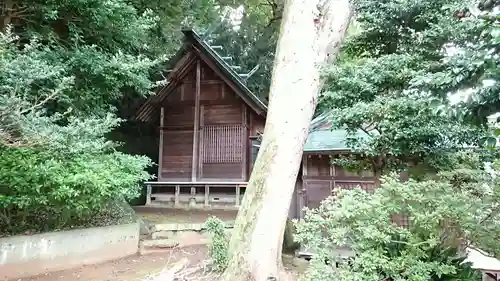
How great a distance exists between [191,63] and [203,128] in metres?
2.10

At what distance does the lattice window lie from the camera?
1095cm

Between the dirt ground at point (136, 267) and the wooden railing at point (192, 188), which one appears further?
the wooden railing at point (192, 188)

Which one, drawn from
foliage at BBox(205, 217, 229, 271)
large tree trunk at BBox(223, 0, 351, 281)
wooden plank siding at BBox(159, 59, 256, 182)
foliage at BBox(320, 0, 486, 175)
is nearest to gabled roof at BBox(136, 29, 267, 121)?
wooden plank siding at BBox(159, 59, 256, 182)

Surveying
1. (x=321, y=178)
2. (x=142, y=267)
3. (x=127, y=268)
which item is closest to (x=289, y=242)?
(x=321, y=178)

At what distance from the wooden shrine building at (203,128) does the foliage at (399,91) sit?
4708 millimetres

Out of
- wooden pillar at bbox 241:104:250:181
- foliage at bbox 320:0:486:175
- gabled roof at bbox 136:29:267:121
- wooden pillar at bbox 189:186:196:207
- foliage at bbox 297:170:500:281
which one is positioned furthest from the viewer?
wooden pillar at bbox 189:186:196:207

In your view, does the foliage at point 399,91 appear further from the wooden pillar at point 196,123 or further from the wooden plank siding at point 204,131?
the wooden pillar at point 196,123

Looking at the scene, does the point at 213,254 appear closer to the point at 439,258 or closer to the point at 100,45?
the point at 439,258

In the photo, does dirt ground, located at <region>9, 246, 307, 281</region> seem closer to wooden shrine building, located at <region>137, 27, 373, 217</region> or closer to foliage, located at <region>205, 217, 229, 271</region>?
foliage, located at <region>205, 217, 229, 271</region>

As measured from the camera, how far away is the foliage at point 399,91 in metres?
4.89

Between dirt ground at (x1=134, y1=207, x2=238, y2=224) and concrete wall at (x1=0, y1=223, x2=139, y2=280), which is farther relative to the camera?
dirt ground at (x1=134, y1=207, x2=238, y2=224)

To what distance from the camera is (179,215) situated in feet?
31.7

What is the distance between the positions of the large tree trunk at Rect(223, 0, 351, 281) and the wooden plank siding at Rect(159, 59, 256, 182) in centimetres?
624

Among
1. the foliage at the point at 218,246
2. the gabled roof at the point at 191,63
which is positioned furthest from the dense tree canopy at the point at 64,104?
the gabled roof at the point at 191,63
